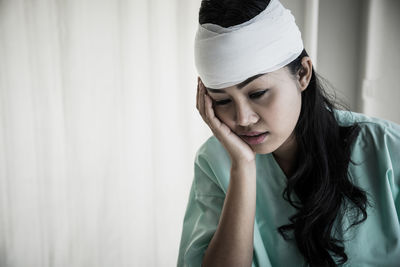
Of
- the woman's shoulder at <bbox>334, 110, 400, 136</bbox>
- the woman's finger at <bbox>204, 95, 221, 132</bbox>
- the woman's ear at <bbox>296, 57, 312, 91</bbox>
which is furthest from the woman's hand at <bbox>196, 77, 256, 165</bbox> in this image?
the woman's shoulder at <bbox>334, 110, 400, 136</bbox>

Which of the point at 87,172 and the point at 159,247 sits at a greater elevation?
the point at 87,172

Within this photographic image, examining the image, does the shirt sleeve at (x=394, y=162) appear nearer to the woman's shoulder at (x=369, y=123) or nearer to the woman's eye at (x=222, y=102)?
the woman's shoulder at (x=369, y=123)

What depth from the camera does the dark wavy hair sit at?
2.98 feet

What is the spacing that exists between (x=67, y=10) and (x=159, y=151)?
77 cm

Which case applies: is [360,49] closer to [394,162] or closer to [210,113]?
[394,162]

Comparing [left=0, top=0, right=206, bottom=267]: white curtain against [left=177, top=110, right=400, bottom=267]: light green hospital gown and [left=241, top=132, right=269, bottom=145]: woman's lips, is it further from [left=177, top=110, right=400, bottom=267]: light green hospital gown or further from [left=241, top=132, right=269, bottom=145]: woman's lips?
[left=241, top=132, right=269, bottom=145]: woman's lips

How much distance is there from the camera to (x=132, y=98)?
5.35ft

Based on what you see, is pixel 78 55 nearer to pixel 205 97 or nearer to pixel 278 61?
pixel 205 97

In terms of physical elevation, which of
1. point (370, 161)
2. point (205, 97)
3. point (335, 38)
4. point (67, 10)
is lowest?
point (370, 161)

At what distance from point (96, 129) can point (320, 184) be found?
112 centimetres

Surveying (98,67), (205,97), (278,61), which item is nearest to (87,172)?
(98,67)

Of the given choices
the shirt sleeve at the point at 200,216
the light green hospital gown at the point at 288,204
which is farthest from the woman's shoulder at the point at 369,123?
the shirt sleeve at the point at 200,216

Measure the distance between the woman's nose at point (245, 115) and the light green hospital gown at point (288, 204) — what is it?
22cm

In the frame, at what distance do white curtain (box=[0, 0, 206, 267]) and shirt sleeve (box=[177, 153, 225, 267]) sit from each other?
0.61m
